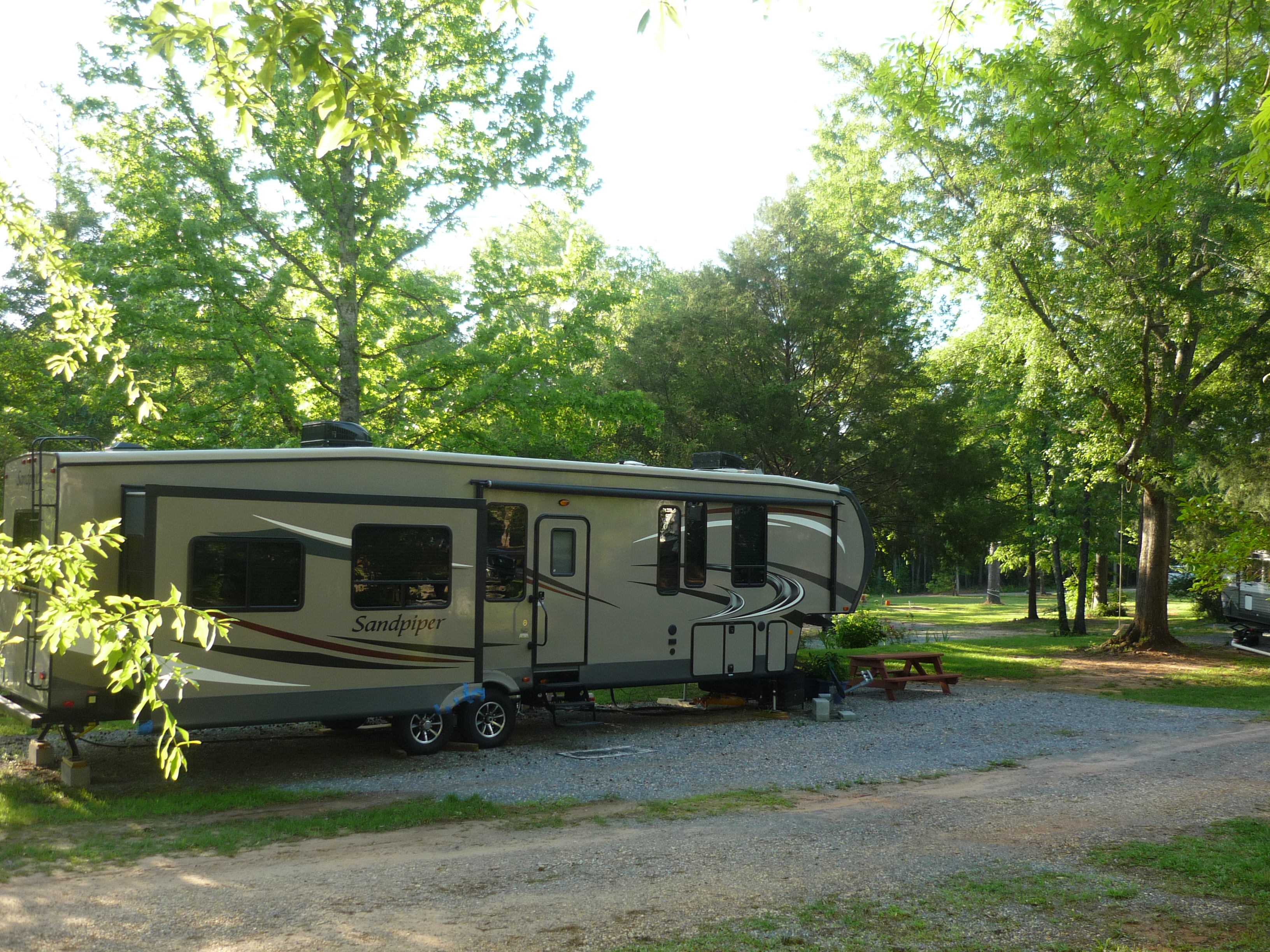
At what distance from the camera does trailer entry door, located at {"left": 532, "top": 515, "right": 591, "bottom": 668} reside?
35.7 feet

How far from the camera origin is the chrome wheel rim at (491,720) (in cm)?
1053

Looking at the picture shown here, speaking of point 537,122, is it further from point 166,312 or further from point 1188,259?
point 1188,259

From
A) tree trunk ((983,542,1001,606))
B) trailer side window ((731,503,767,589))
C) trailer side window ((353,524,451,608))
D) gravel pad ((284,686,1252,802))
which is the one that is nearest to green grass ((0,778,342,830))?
gravel pad ((284,686,1252,802))

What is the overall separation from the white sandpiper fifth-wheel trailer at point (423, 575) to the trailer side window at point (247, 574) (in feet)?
0.06

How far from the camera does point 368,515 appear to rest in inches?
381

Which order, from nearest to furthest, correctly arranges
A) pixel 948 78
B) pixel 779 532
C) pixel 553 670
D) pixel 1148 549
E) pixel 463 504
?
1. pixel 948 78
2. pixel 463 504
3. pixel 553 670
4. pixel 779 532
5. pixel 1148 549

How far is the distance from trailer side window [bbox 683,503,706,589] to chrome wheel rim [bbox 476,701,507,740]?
278cm

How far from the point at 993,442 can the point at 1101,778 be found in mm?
19304

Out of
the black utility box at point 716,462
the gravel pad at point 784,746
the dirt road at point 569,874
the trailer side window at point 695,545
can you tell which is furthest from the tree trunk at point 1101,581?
the dirt road at point 569,874

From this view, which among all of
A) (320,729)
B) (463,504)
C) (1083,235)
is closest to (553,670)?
(463,504)

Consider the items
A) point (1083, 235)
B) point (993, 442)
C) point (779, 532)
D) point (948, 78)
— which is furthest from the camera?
point (993, 442)

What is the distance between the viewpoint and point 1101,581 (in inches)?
1368

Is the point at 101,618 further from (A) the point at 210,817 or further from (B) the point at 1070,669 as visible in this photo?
(B) the point at 1070,669

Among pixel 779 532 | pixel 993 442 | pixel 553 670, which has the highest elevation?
pixel 993 442
